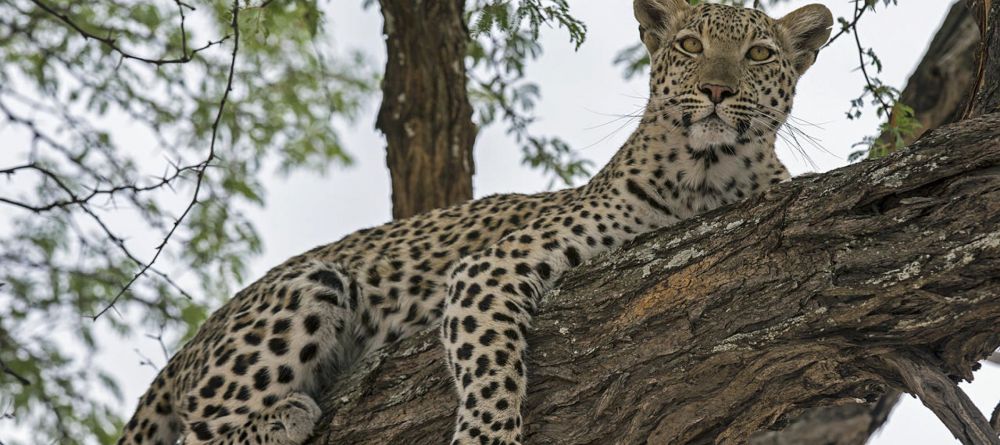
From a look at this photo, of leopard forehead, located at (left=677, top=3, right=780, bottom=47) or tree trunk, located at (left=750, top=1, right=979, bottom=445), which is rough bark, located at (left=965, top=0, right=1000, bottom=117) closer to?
leopard forehead, located at (left=677, top=3, right=780, bottom=47)

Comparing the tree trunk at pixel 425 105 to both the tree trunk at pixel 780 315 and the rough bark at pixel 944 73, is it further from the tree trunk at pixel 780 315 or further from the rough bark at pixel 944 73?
the tree trunk at pixel 780 315

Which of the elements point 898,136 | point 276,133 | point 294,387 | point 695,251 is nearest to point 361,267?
point 294,387

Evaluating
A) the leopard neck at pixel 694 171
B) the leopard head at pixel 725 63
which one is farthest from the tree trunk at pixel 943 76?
the leopard neck at pixel 694 171

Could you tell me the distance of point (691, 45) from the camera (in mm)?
7023

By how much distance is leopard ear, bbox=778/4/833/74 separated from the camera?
7.21 meters

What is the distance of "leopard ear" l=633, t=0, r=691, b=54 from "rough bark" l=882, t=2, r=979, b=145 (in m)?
2.38

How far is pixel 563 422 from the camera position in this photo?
5.60m

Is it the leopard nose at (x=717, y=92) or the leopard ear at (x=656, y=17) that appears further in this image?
the leopard ear at (x=656, y=17)

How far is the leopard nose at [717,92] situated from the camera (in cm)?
652

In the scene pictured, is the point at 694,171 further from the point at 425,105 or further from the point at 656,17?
the point at 425,105

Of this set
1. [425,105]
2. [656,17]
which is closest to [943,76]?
[656,17]

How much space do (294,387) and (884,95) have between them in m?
3.92

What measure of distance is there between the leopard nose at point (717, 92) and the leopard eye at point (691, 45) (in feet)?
1.59

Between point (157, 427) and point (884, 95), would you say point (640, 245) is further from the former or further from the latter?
point (157, 427)
